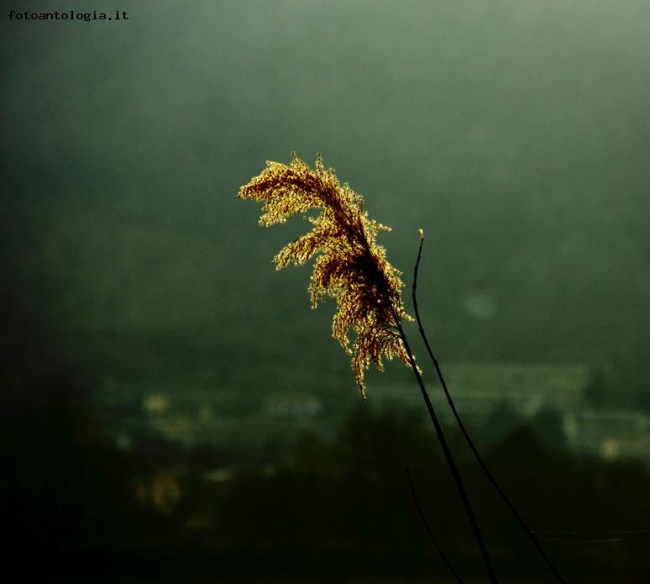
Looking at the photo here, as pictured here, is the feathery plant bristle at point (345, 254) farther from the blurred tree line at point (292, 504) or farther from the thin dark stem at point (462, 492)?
the blurred tree line at point (292, 504)

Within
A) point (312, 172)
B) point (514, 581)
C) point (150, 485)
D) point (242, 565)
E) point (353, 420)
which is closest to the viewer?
point (312, 172)

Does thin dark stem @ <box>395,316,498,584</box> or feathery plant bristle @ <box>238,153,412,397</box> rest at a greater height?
feathery plant bristle @ <box>238,153,412,397</box>

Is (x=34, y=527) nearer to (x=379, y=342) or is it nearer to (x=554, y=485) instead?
(x=554, y=485)

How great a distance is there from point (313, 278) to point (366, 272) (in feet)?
0.39

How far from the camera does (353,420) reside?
8.01 metres

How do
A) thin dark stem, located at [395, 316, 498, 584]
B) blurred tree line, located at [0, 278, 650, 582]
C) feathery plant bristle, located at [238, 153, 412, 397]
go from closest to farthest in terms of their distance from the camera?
thin dark stem, located at [395, 316, 498, 584], feathery plant bristle, located at [238, 153, 412, 397], blurred tree line, located at [0, 278, 650, 582]

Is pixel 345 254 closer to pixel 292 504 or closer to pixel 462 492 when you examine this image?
pixel 462 492

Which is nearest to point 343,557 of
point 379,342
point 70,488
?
point 70,488

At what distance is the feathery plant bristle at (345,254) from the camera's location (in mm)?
1272

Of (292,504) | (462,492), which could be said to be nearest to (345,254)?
(462,492)

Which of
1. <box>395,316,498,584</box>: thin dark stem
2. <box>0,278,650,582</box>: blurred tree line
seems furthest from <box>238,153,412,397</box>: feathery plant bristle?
<box>0,278,650,582</box>: blurred tree line

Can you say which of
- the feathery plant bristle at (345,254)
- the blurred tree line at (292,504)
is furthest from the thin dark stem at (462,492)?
the blurred tree line at (292,504)

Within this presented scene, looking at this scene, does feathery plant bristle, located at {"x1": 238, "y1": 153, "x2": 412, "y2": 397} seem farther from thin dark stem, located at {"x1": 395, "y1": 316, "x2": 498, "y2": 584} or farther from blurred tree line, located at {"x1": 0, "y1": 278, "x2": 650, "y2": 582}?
blurred tree line, located at {"x1": 0, "y1": 278, "x2": 650, "y2": 582}

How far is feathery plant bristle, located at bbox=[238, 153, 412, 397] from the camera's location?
1.27 meters
